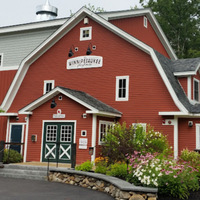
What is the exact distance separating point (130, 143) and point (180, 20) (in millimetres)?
23216

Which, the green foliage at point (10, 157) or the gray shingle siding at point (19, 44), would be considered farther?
the gray shingle siding at point (19, 44)

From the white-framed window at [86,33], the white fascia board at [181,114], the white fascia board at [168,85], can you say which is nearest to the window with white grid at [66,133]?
the white fascia board at [181,114]

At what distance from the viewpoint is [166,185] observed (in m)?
10.1

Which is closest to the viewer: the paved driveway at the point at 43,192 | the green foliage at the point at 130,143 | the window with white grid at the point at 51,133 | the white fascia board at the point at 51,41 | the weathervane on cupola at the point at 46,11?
the paved driveway at the point at 43,192

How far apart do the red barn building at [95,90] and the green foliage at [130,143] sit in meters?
1.53

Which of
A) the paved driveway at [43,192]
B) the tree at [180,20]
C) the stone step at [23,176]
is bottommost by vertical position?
the paved driveway at [43,192]

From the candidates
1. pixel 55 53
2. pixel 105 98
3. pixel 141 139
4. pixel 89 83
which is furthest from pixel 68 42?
pixel 141 139

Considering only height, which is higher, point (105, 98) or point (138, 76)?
point (138, 76)

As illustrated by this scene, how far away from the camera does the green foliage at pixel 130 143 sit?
45.3 ft

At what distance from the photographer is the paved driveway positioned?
10016mm

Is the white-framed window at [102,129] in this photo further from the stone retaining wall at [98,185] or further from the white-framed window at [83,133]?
the stone retaining wall at [98,185]

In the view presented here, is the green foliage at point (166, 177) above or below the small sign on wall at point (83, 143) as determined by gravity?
below

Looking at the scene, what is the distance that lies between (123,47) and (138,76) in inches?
77.2

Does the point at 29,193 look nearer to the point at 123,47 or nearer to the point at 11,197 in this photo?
the point at 11,197
